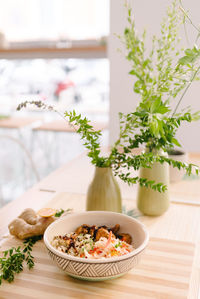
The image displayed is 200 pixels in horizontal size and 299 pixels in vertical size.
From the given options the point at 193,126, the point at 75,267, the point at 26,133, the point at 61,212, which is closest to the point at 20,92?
the point at 26,133

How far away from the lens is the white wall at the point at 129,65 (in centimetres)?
170

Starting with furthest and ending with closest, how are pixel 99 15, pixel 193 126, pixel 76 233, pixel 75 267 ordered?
pixel 99 15, pixel 193 126, pixel 76 233, pixel 75 267

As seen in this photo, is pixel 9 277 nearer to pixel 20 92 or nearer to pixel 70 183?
pixel 70 183

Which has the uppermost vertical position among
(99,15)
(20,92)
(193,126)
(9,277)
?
(99,15)

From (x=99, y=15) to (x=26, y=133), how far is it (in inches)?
101

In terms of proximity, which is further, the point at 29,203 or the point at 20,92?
the point at 20,92

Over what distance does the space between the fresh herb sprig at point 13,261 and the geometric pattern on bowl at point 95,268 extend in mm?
101

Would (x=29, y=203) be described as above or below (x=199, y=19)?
below

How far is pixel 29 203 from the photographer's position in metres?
1.10

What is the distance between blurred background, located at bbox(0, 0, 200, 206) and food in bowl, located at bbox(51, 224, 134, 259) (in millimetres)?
361

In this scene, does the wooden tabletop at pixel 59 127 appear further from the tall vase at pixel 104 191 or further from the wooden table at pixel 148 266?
the tall vase at pixel 104 191

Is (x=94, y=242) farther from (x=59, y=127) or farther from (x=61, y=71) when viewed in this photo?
(x=61, y=71)

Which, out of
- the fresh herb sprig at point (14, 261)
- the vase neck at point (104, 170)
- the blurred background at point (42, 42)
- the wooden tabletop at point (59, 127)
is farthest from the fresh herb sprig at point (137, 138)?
the wooden tabletop at point (59, 127)

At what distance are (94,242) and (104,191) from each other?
0.62 feet
